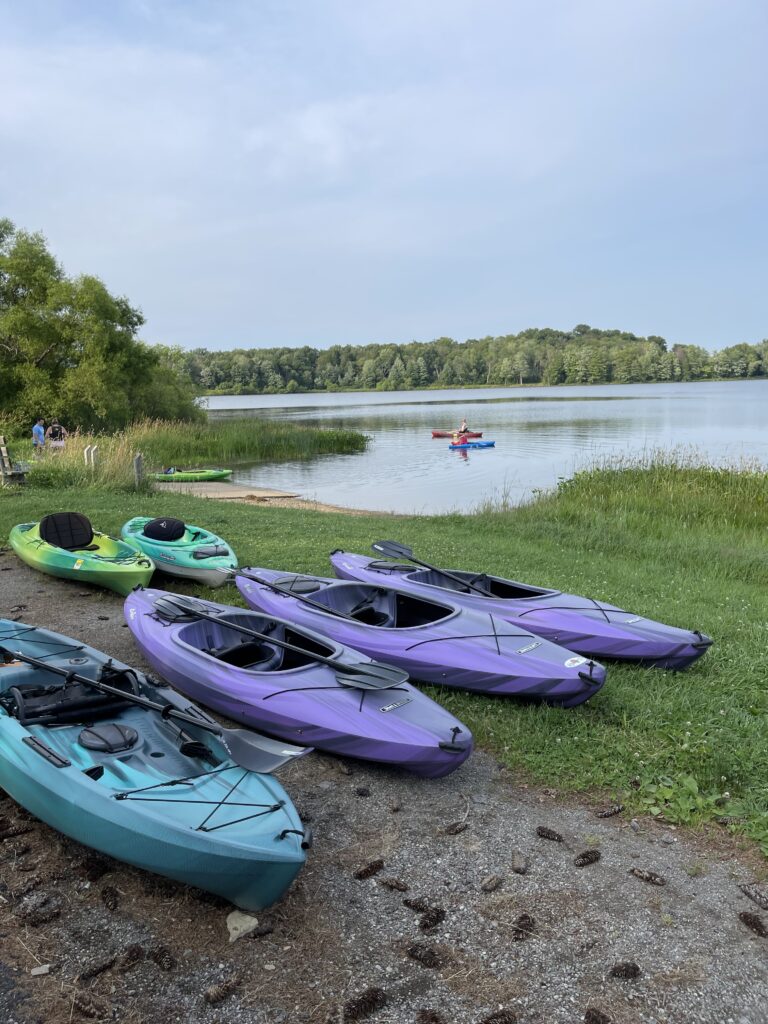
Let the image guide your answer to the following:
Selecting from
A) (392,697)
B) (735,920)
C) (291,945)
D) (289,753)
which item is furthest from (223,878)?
(735,920)

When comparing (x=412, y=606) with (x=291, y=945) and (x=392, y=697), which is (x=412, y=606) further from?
(x=291, y=945)

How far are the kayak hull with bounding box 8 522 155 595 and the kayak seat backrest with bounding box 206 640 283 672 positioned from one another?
2.65 metres

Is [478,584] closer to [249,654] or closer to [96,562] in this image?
[249,654]

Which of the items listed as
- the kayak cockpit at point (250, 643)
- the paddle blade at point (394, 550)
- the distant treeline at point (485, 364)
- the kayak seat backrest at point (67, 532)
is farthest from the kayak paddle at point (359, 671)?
the distant treeline at point (485, 364)

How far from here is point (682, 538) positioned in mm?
11625

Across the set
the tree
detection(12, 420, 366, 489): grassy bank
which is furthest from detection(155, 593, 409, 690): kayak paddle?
the tree

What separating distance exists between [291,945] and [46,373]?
30.9 m

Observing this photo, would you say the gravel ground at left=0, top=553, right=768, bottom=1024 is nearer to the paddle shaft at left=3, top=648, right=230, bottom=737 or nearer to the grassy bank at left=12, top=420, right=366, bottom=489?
the paddle shaft at left=3, top=648, right=230, bottom=737

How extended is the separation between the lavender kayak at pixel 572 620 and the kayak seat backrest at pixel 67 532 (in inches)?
157

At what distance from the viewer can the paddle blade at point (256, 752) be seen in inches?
142

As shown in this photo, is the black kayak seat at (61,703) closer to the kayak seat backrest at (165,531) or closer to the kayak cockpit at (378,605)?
the kayak cockpit at (378,605)

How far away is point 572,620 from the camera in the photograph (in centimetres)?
611

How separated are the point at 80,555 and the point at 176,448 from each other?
63.2 feet

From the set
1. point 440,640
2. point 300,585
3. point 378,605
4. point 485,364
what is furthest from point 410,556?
point 485,364
